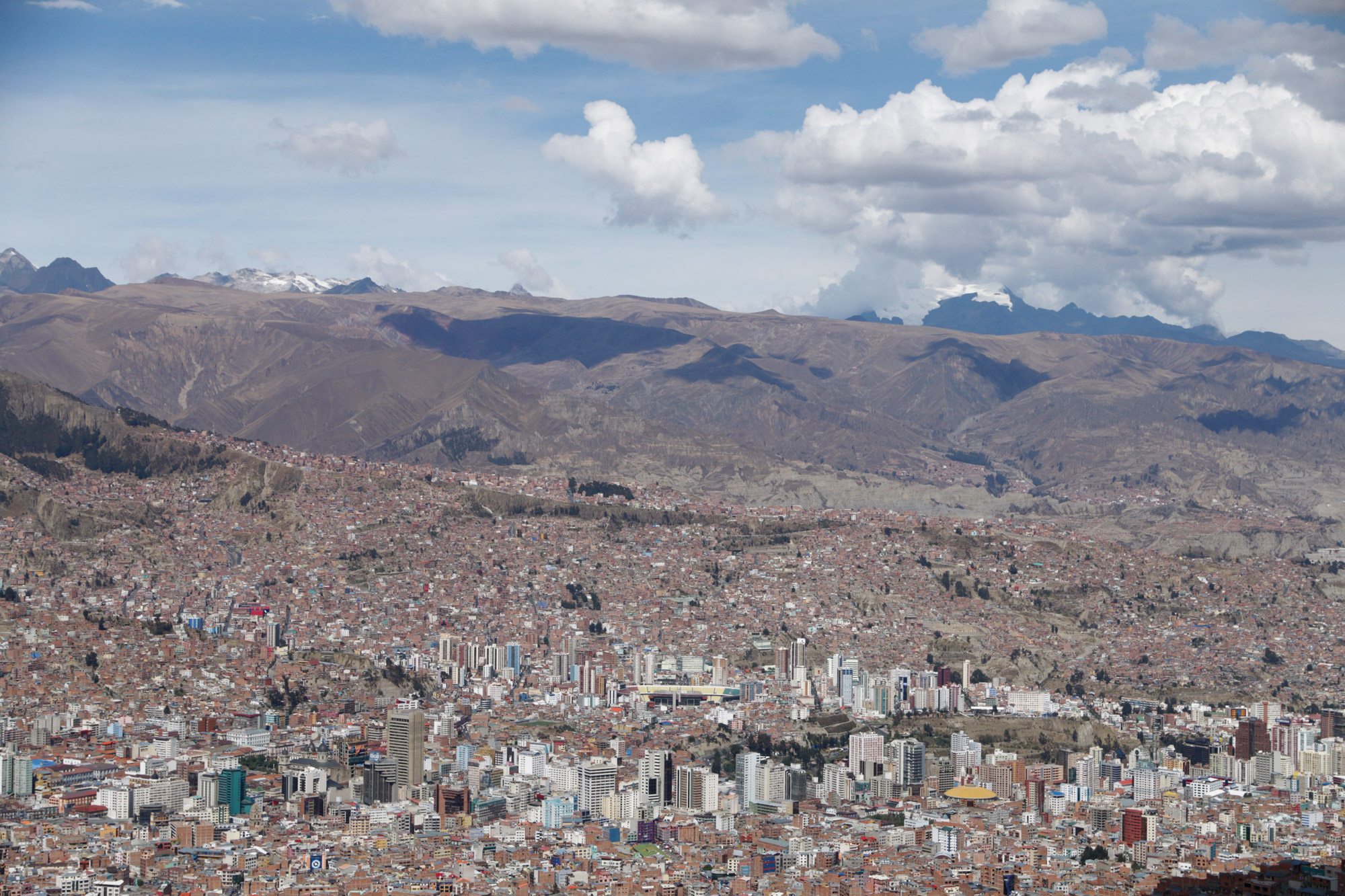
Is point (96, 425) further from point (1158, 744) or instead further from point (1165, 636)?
point (1158, 744)

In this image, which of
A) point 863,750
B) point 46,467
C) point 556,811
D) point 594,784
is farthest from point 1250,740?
point 46,467

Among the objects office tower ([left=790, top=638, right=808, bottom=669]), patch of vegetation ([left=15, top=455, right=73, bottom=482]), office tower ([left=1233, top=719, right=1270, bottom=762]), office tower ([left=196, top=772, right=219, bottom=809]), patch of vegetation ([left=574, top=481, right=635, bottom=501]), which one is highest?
patch of vegetation ([left=15, top=455, right=73, bottom=482])

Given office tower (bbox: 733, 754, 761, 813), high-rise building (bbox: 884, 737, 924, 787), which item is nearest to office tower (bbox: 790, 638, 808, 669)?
high-rise building (bbox: 884, 737, 924, 787)

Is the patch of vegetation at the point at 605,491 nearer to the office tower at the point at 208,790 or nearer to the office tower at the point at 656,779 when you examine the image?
the office tower at the point at 656,779

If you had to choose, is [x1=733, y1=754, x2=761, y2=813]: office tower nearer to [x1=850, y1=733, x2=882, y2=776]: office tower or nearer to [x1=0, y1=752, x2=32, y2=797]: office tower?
[x1=850, y1=733, x2=882, y2=776]: office tower

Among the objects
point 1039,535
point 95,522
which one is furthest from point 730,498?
point 95,522

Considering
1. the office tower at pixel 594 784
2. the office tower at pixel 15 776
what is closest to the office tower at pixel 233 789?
the office tower at pixel 15 776

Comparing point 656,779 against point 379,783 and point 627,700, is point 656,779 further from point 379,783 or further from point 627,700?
point 627,700

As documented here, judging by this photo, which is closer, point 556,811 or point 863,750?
point 556,811
